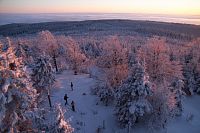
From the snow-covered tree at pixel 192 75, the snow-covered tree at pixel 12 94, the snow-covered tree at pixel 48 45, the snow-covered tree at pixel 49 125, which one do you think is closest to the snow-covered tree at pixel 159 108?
the snow-covered tree at pixel 49 125

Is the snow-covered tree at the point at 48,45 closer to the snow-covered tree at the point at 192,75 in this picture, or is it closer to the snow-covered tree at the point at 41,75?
the snow-covered tree at the point at 41,75

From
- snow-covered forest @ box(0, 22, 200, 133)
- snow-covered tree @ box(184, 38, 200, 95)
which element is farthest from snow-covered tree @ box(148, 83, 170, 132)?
snow-covered tree @ box(184, 38, 200, 95)

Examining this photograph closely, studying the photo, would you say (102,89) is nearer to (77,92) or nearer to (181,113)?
(77,92)

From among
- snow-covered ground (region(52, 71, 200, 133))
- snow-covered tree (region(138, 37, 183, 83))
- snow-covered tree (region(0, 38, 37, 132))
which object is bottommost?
snow-covered ground (region(52, 71, 200, 133))

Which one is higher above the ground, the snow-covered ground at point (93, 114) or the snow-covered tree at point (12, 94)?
the snow-covered tree at point (12, 94)

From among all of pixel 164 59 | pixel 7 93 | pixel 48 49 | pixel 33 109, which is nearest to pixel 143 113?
pixel 164 59

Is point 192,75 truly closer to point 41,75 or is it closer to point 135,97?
point 135,97

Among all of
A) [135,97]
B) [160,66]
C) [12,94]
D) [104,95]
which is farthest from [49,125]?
[160,66]

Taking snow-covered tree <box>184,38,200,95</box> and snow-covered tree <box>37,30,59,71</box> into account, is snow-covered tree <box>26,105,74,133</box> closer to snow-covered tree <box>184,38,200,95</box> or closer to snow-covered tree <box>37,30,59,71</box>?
snow-covered tree <box>184,38,200,95</box>
